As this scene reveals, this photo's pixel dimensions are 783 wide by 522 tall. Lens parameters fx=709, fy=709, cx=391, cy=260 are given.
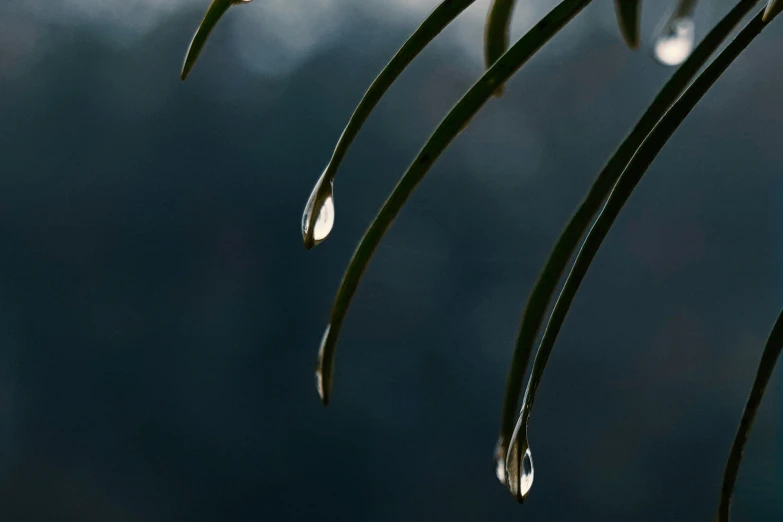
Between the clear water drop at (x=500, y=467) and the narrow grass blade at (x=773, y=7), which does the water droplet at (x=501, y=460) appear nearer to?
the clear water drop at (x=500, y=467)

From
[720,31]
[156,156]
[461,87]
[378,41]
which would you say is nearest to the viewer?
[720,31]

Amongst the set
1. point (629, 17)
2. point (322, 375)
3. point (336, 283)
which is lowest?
point (336, 283)

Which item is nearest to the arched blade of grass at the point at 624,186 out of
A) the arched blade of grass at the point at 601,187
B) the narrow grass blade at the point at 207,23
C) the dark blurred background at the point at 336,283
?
the arched blade of grass at the point at 601,187

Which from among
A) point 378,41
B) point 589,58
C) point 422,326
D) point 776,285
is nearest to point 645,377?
point 776,285

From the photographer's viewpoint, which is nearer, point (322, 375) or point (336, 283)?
point (322, 375)

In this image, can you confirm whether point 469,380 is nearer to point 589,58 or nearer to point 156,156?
point 589,58

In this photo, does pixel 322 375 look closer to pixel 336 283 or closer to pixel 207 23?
pixel 207 23

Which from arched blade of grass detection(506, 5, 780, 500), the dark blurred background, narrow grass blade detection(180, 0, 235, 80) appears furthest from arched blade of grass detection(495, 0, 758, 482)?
the dark blurred background

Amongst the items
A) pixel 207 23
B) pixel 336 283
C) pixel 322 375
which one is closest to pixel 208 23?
pixel 207 23
